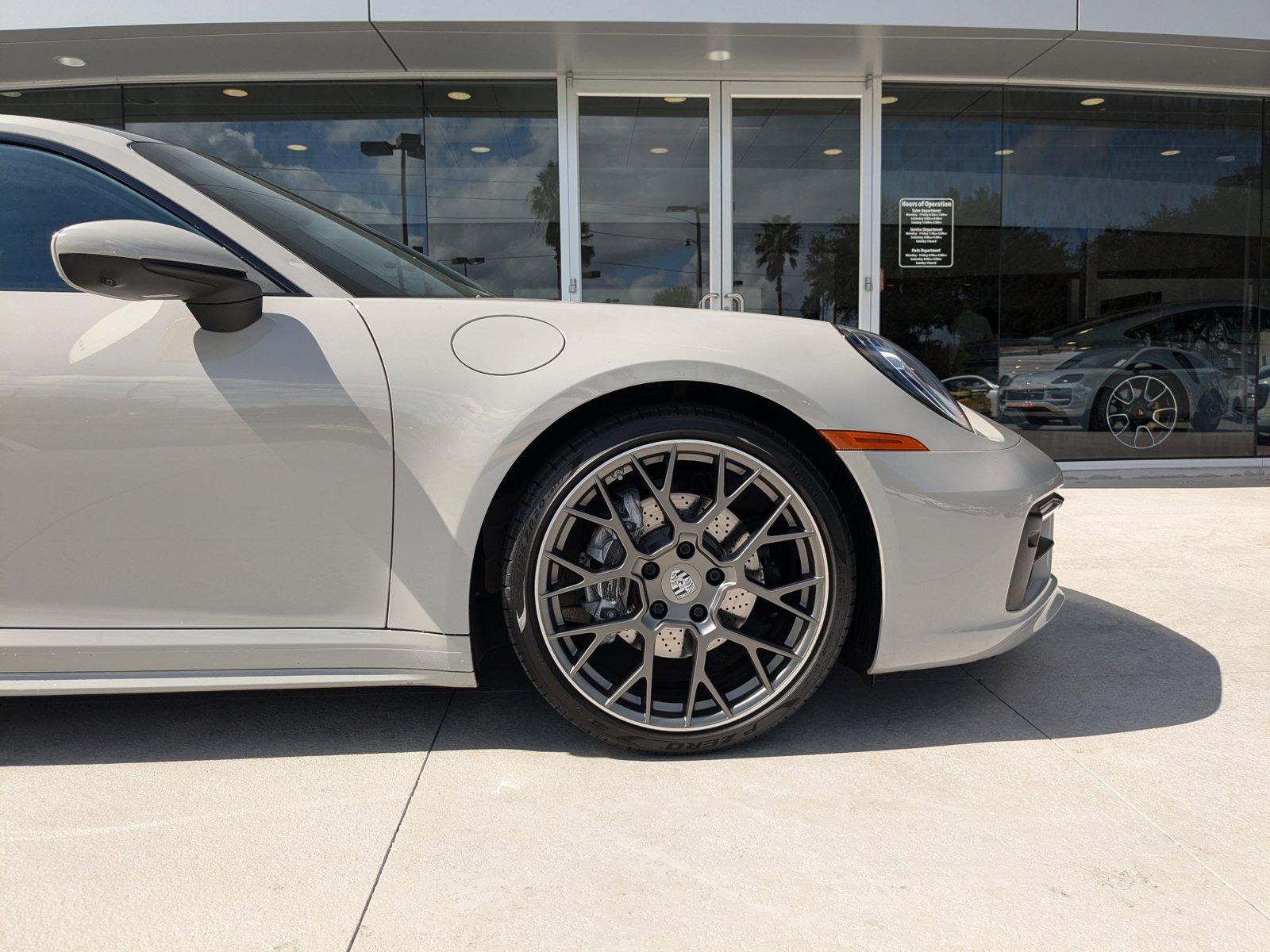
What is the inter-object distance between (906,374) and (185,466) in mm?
1653

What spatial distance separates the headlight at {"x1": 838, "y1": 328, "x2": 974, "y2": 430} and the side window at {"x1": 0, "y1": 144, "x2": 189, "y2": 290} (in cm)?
161

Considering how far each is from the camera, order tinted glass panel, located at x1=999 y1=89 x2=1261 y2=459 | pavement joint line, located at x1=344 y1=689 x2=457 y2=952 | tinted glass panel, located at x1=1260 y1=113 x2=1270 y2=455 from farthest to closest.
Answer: tinted glass panel, located at x1=1260 y1=113 x2=1270 y2=455
tinted glass panel, located at x1=999 y1=89 x2=1261 y2=459
pavement joint line, located at x1=344 y1=689 x2=457 y2=952

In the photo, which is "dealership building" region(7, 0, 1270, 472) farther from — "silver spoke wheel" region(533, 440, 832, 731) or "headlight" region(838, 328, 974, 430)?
"silver spoke wheel" region(533, 440, 832, 731)

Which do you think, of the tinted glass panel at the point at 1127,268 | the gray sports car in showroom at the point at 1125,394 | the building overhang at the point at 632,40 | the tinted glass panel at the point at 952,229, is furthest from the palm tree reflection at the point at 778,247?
the gray sports car in showroom at the point at 1125,394

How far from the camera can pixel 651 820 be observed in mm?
1742

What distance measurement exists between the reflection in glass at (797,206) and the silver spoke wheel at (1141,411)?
252 cm

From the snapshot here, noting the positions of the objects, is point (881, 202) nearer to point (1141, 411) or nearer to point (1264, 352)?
point (1141, 411)

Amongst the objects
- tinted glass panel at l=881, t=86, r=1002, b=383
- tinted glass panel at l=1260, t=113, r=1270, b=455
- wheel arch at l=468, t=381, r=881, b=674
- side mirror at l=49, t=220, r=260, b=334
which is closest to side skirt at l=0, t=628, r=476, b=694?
wheel arch at l=468, t=381, r=881, b=674

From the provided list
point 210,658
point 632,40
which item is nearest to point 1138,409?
point 632,40

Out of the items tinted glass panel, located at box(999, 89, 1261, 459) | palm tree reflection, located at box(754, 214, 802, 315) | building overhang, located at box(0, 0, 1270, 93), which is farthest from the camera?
tinted glass panel, located at box(999, 89, 1261, 459)

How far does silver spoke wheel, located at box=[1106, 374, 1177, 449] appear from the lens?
771 centimetres

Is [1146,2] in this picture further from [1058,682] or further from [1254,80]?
[1058,682]

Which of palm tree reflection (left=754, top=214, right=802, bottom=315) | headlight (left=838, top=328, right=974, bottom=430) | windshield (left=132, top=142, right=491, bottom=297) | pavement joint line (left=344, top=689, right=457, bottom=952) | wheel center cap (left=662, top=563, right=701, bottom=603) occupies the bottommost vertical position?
pavement joint line (left=344, top=689, right=457, bottom=952)

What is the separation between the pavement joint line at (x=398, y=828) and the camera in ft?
4.64
